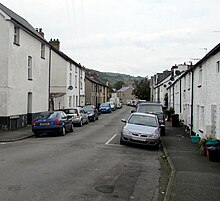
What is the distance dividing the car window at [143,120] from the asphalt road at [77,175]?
11.9 ft

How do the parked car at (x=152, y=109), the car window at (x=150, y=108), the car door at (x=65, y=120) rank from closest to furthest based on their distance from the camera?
1. the car door at (x=65, y=120)
2. the parked car at (x=152, y=109)
3. the car window at (x=150, y=108)

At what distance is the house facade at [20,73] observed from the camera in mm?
22141

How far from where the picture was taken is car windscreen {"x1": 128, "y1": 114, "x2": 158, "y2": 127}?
17428mm

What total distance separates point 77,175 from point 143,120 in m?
9.18

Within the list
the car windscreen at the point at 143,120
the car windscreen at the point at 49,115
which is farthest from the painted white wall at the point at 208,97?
the car windscreen at the point at 49,115

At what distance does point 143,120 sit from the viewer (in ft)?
58.1

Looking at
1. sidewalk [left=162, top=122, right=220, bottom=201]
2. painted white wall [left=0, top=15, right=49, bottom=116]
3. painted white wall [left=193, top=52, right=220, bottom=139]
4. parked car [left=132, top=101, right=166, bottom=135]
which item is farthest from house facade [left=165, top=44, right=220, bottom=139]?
painted white wall [left=0, top=15, right=49, bottom=116]

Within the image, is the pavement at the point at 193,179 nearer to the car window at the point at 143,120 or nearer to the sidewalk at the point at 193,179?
the sidewalk at the point at 193,179

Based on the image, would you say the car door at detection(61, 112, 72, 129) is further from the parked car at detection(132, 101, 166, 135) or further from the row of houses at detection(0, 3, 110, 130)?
the parked car at detection(132, 101, 166, 135)

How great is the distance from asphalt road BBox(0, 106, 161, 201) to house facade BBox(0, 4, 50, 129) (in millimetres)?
9832

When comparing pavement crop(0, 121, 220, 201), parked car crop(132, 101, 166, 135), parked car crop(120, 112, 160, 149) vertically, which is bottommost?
pavement crop(0, 121, 220, 201)

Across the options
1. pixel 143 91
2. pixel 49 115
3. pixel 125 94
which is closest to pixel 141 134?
pixel 49 115

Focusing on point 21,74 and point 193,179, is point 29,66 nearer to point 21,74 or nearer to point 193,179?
point 21,74

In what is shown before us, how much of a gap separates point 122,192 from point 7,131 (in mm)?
15973
